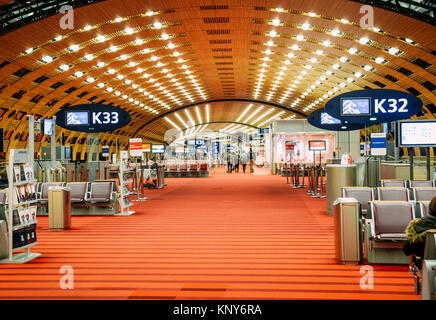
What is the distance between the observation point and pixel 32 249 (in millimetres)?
6664

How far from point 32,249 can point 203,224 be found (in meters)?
3.31

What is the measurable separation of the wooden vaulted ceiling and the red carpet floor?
1383 centimetres

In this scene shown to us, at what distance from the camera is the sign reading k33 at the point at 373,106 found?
32.1 feet

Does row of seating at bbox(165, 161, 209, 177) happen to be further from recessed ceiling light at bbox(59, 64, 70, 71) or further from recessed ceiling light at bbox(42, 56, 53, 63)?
recessed ceiling light at bbox(42, 56, 53, 63)

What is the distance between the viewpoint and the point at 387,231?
543cm

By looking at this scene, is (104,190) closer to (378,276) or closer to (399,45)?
(378,276)

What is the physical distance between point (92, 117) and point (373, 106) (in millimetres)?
7150

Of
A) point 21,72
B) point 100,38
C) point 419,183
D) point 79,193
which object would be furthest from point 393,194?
point 21,72

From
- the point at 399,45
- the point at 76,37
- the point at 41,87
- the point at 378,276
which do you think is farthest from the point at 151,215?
the point at 41,87

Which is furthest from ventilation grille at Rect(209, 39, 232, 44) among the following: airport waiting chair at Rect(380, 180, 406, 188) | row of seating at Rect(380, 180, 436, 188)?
row of seating at Rect(380, 180, 436, 188)

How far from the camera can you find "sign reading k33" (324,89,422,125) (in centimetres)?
980

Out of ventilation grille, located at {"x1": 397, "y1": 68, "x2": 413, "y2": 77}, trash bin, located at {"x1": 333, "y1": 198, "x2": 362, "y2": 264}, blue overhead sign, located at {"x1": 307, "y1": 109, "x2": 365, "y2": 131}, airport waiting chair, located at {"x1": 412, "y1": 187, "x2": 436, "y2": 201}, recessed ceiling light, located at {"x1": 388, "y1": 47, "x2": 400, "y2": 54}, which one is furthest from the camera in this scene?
ventilation grille, located at {"x1": 397, "y1": 68, "x2": 413, "y2": 77}

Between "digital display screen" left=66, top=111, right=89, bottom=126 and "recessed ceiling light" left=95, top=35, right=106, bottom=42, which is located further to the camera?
"recessed ceiling light" left=95, top=35, right=106, bottom=42

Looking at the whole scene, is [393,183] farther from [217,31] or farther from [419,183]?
[217,31]
